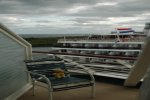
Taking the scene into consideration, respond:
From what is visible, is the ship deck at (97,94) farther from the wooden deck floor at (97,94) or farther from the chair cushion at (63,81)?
the chair cushion at (63,81)

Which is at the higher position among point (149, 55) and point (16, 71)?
point (149, 55)

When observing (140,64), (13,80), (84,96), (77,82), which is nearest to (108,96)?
(84,96)

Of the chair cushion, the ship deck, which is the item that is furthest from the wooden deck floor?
the chair cushion

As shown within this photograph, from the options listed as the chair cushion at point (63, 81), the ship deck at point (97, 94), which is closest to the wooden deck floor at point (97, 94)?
the ship deck at point (97, 94)

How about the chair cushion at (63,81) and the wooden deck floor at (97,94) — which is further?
the wooden deck floor at (97,94)

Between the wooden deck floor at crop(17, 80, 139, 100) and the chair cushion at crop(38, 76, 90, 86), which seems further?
the wooden deck floor at crop(17, 80, 139, 100)

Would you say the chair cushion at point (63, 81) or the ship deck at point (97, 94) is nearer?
the chair cushion at point (63, 81)

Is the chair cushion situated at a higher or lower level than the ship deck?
higher

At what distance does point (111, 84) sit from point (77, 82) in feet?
5.82

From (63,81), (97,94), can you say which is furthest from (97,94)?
(63,81)

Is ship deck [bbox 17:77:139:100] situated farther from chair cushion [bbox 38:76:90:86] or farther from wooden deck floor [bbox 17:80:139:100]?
chair cushion [bbox 38:76:90:86]

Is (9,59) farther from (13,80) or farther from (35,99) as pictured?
(35,99)

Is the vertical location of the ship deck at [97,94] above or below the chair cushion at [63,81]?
below

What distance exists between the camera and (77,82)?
4.46m
